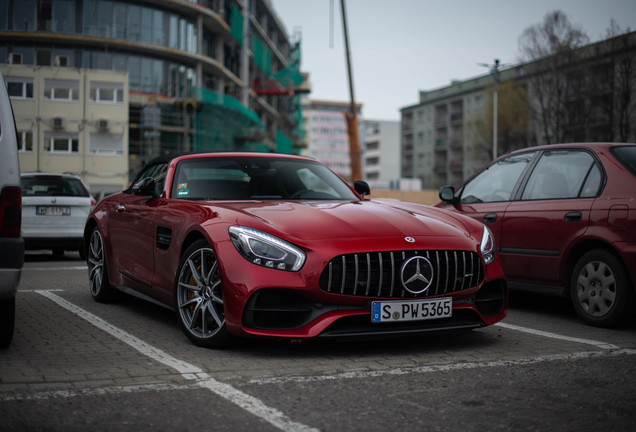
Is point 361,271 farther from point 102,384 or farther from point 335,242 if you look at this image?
point 102,384

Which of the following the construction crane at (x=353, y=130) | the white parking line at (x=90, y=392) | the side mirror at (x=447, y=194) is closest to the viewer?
Answer: the white parking line at (x=90, y=392)

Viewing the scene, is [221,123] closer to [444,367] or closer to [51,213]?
[51,213]

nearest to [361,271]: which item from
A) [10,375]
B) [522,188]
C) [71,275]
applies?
[10,375]


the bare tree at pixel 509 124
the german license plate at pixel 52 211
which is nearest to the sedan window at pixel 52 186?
the german license plate at pixel 52 211

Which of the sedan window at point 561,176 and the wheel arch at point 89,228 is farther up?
the sedan window at point 561,176

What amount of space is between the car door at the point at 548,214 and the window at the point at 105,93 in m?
39.9

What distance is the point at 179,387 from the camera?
3.87 metres

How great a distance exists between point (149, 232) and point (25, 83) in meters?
33.3

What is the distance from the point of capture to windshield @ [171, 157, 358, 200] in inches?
233

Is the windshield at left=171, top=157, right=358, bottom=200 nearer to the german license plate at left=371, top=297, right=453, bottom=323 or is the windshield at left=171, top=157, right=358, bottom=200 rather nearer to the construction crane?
the german license plate at left=371, top=297, right=453, bottom=323

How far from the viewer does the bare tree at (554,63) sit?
1572 inches

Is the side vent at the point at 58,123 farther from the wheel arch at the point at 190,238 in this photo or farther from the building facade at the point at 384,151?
the building facade at the point at 384,151

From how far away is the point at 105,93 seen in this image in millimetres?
43906

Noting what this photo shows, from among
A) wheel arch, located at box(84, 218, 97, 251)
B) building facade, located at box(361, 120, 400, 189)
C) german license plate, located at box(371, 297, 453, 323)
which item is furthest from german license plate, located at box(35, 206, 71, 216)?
building facade, located at box(361, 120, 400, 189)
